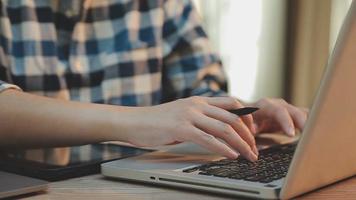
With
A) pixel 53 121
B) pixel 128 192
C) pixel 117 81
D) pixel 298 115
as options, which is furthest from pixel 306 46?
pixel 128 192

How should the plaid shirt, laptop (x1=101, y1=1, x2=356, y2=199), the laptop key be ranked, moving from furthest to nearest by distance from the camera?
the plaid shirt < the laptop key < laptop (x1=101, y1=1, x2=356, y2=199)

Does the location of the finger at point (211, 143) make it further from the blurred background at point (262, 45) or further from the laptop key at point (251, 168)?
the blurred background at point (262, 45)

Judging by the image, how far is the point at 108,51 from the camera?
55.1 inches

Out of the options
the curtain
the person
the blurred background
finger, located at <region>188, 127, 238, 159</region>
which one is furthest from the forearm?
the blurred background

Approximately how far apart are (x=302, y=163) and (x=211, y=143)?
0.20 meters

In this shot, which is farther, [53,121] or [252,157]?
[53,121]

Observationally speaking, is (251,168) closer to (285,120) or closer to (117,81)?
(285,120)

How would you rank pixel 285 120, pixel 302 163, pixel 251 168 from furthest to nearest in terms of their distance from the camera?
pixel 285 120, pixel 251 168, pixel 302 163

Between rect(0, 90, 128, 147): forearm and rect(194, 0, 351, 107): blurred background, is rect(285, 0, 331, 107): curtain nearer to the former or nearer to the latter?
rect(194, 0, 351, 107): blurred background

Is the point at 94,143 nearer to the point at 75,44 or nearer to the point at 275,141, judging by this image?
the point at 275,141

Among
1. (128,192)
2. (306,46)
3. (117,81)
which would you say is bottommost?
(128,192)

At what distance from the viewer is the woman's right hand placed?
0.77 m

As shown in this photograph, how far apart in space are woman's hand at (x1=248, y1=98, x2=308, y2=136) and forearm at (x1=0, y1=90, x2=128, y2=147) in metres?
0.31

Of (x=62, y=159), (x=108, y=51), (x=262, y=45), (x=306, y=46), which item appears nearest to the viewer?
(x=62, y=159)
